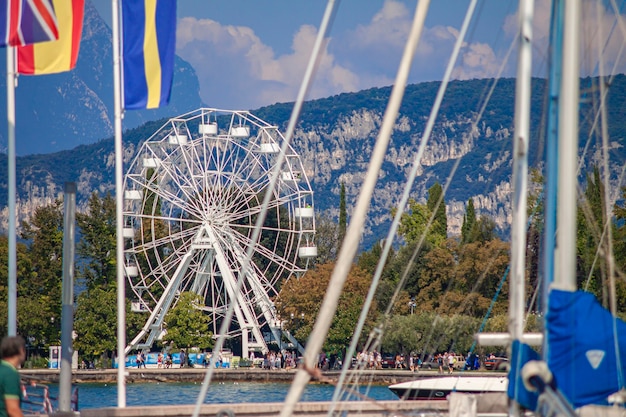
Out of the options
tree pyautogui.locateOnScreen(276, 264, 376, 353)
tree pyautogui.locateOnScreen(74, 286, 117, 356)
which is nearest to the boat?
tree pyautogui.locateOnScreen(276, 264, 376, 353)

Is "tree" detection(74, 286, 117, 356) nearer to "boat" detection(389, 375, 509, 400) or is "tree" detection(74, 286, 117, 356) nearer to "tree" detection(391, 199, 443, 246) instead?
"tree" detection(391, 199, 443, 246)

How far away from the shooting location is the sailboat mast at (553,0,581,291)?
446 inches

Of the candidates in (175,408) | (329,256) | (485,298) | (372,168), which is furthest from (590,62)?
(329,256)

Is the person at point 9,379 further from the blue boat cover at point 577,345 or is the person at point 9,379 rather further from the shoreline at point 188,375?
the shoreline at point 188,375

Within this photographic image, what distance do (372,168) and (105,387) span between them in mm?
56440

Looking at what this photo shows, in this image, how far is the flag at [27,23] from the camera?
64.6 ft

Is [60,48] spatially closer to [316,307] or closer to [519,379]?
[519,379]

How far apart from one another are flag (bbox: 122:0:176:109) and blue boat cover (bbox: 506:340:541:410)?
12.3 meters

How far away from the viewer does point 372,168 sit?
11891mm

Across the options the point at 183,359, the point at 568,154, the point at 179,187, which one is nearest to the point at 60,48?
the point at 568,154

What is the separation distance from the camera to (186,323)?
84500mm

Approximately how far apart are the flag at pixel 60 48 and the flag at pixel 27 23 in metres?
2.22

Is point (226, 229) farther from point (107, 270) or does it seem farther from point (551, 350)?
point (551, 350)

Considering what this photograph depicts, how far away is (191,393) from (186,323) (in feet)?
91.1
